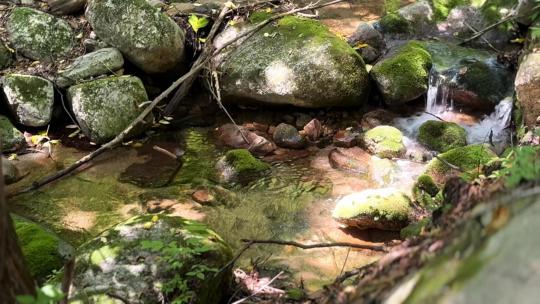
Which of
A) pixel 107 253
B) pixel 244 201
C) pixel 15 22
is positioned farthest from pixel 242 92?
pixel 107 253

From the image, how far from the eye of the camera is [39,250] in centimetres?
427

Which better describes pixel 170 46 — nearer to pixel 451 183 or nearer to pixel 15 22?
pixel 15 22

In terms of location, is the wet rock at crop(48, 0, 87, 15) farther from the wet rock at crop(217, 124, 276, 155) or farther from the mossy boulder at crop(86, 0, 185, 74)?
the wet rock at crop(217, 124, 276, 155)

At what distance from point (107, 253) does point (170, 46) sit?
454 centimetres

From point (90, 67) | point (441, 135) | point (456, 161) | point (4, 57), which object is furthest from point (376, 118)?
point (4, 57)

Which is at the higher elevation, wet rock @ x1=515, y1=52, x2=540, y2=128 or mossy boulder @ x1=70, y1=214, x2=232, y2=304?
wet rock @ x1=515, y1=52, x2=540, y2=128

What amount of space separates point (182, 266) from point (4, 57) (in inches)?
222

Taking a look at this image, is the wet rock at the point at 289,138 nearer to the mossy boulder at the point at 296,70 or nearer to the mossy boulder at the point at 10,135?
the mossy boulder at the point at 296,70

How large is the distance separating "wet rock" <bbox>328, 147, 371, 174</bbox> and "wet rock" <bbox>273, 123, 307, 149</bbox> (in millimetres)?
463

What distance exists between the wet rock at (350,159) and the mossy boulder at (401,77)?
1.16 metres

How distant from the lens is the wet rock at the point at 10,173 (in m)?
6.14

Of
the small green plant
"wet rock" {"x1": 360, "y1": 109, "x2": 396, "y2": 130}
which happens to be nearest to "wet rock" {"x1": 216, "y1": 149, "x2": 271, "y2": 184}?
"wet rock" {"x1": 360, "y1": 109, "x2": 396, "y2": 130}

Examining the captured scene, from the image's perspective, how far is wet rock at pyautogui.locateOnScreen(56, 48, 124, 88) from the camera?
23.6 feet

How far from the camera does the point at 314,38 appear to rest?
294 inches
